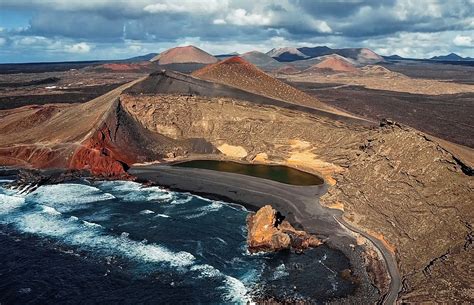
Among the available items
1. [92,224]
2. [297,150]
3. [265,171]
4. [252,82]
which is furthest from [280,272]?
[252,82]

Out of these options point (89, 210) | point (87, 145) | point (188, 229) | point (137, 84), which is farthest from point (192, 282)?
point (137, 84)

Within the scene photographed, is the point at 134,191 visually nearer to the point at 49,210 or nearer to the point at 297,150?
the point at 49,210

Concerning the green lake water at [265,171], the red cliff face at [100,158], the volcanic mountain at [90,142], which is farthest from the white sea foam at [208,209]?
the volcanic mountain at [90,142]

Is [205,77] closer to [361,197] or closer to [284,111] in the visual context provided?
[284,111]

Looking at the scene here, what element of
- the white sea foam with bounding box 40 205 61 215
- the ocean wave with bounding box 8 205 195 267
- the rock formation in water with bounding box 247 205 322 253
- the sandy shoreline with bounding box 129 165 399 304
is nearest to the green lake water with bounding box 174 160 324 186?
the sandy shoreline with bounding box 129 165 399 304

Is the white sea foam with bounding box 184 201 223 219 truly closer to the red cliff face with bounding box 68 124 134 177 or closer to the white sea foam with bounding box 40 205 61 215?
the white sea foam with bounding box 40 205 61 215

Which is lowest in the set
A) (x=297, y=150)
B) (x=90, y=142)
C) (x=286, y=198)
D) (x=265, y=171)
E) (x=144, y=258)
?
(x=144, y=258)
